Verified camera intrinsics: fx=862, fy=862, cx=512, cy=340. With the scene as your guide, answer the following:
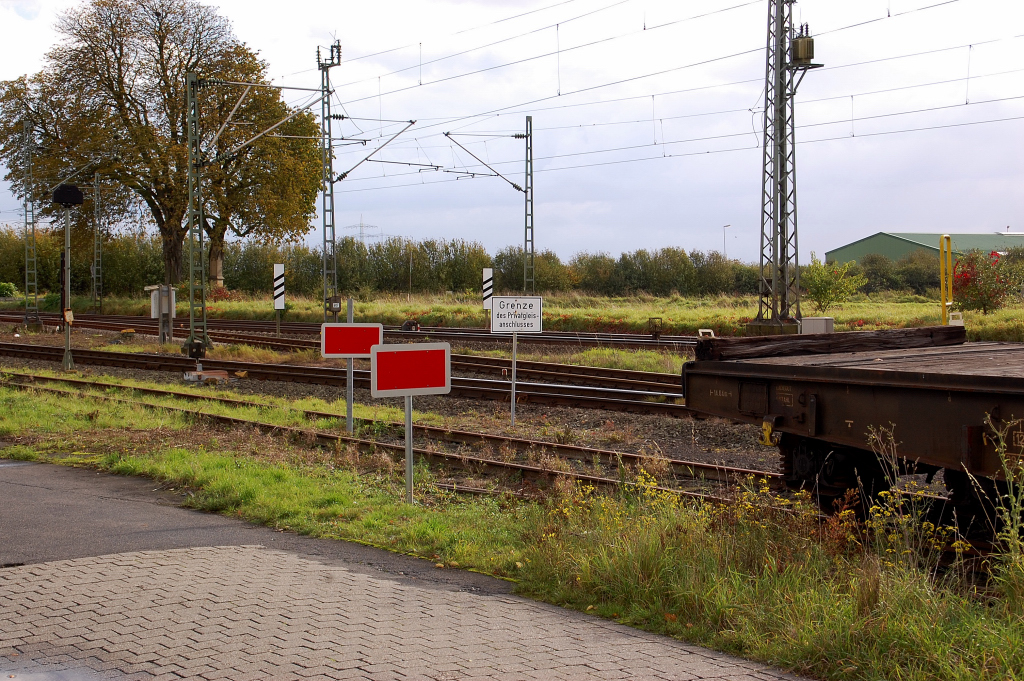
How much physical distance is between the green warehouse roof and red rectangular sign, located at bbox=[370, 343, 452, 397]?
253 ft

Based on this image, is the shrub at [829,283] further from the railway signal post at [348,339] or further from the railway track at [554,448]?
the railway signal post at [348,339]

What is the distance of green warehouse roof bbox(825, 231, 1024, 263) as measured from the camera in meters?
79.5

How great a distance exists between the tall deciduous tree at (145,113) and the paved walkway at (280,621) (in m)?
39.2

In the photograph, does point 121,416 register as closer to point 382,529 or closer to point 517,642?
point 382,529

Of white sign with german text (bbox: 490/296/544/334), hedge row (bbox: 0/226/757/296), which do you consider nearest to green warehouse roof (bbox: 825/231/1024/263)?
hedge row (bbox: 0/226/757/296)

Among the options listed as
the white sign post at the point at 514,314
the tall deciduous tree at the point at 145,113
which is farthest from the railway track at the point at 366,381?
the tall deciduous tree at the point at 145,113

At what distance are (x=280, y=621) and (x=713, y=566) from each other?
7.78 feet

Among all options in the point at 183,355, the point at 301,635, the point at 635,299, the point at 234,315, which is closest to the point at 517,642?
the point at 301,635

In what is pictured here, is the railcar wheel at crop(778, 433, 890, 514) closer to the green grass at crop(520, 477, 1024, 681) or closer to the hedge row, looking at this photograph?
the green grass at crop(520, 477, 1024, 681)

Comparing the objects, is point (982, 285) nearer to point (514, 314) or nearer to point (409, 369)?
point (514, 314)

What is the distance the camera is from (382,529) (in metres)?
6.62

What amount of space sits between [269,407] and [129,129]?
32.6 m

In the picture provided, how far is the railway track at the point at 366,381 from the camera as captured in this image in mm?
14406

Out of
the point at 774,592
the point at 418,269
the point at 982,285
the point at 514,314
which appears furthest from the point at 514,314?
the point at 418,269
